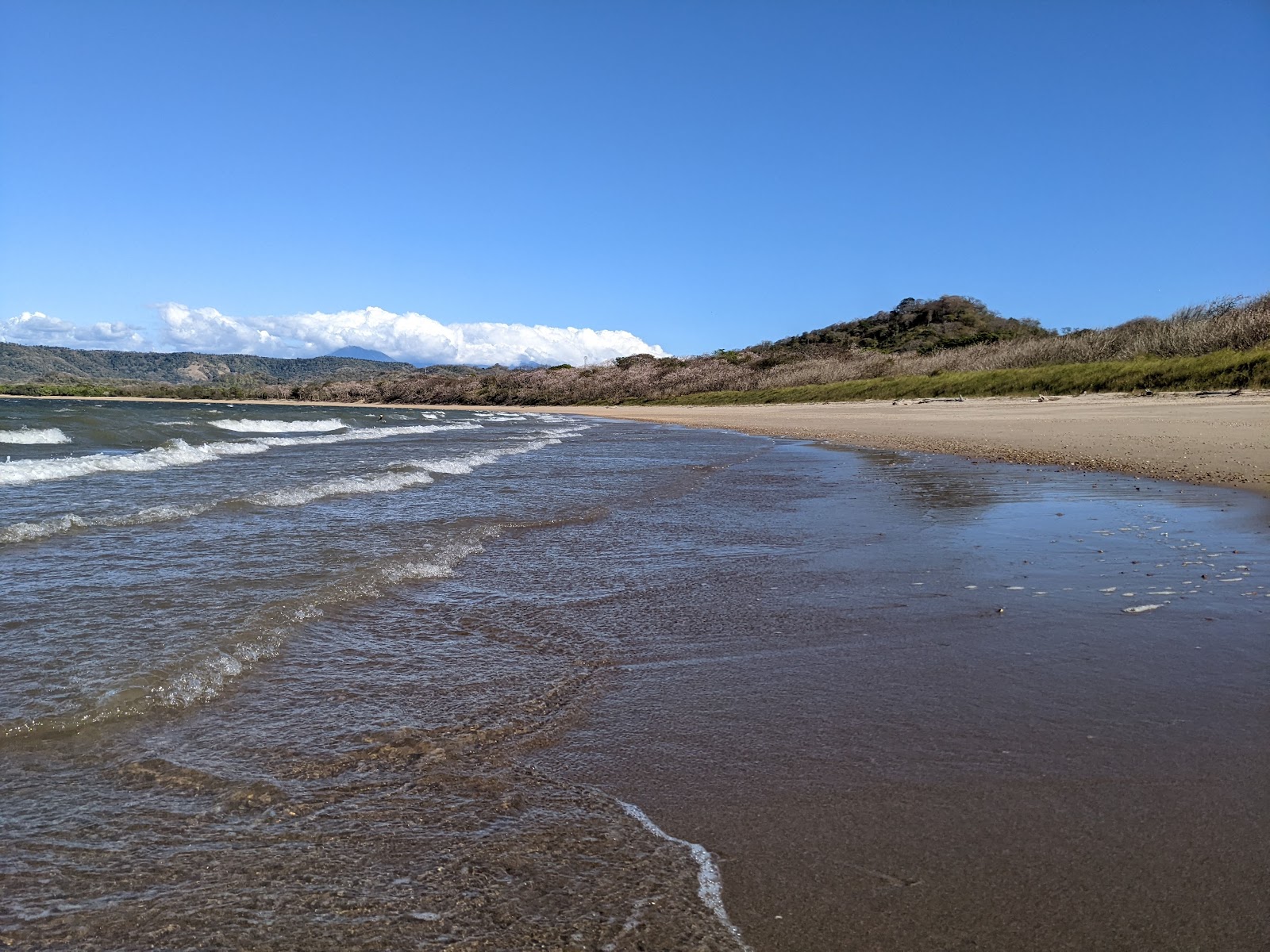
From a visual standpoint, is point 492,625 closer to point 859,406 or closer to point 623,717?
point 623,717

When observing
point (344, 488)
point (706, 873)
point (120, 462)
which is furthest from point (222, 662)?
point (120, 462)

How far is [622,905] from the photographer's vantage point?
6.28ft

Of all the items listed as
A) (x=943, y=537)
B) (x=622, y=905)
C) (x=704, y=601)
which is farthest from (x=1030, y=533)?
(x=622, y=905)

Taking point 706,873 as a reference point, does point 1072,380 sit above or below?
above

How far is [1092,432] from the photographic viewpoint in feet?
55.5

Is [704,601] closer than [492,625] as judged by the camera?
No

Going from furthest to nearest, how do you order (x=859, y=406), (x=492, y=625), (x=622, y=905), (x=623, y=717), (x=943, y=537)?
(x=859, y=406)
(x=943, y=537)
(x=492, y=625)
(x=623, y=717)
(x=622, y=905)

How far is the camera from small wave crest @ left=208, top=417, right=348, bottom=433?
30359mm

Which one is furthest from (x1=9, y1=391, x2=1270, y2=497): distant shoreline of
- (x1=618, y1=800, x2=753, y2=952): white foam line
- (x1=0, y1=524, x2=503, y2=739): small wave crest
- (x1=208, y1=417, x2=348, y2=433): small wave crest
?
(x1=208, y1=417, x2=348, y2=433): small wave crest

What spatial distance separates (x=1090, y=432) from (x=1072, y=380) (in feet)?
49.1

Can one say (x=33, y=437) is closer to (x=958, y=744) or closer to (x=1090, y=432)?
(x=958, y=744)

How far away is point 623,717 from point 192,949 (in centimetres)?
162

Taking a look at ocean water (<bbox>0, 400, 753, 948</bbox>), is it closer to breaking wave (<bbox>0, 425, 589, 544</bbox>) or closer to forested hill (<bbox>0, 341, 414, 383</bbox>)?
breaking wave (<bbox>0, 425, 589, 544</bbox>)

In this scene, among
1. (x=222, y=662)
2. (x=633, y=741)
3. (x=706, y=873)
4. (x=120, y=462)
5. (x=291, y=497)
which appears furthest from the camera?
(x=120, y=462)
